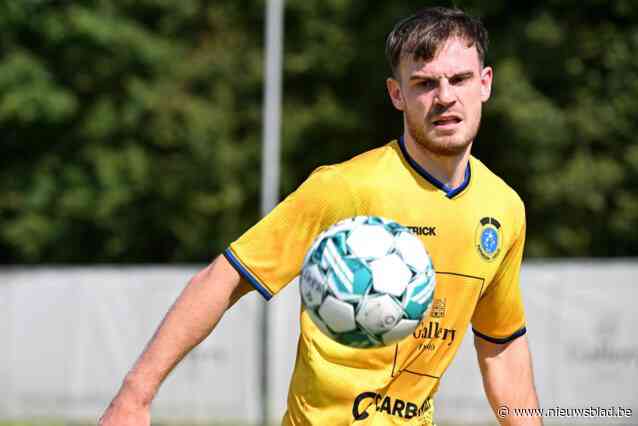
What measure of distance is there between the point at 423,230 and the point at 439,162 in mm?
314

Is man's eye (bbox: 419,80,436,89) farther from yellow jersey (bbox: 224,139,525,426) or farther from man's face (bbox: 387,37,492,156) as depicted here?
yellow jersey (bbox: 224,139,525,426)

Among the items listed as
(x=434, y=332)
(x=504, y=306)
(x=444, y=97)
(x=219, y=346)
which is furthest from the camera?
(x=219, y=346)

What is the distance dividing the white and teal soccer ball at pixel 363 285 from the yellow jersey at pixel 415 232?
1.07 ft

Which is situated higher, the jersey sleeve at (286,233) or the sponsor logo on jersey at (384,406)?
the jersey sleeve at (286,233)

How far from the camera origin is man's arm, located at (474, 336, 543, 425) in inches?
213

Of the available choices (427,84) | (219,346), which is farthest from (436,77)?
(219,346)

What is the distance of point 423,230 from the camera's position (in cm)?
483

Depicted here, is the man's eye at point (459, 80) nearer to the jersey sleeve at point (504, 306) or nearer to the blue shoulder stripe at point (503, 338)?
the jersey sleeve at point (504, 306)

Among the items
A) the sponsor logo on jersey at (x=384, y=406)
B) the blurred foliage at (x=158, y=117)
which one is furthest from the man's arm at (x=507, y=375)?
the blurred foliage at (x=158, y=117)

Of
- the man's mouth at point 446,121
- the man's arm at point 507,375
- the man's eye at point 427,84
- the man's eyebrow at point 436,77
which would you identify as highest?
the man's eyebrow at point 436,77

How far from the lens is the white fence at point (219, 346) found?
14.3 meters

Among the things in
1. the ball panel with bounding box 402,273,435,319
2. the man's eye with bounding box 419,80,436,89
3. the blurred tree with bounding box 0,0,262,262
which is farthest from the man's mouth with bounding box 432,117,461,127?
the blurred tree with bounding box 0,0,262,262

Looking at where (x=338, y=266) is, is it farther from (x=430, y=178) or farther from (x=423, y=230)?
(x=430, y=178)

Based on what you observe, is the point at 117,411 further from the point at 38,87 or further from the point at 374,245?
the point at 38,87
